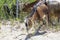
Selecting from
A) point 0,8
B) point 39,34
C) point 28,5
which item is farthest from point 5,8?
point 39,34

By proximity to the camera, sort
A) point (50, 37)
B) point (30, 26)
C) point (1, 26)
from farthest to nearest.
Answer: point (1, 26)
point (30, 26)
point (50, 37)

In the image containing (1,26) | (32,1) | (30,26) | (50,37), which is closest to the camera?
(50,37)

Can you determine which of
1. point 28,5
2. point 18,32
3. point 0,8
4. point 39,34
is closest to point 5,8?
point 0,8

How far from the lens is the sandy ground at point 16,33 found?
15.2 ft

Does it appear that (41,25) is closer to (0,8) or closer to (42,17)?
(42,17)

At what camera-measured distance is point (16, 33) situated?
16.7 ft

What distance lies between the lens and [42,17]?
5.22 meters

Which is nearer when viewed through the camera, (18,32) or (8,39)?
(8,39)

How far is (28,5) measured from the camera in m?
6.22

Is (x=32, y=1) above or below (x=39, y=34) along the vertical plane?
above

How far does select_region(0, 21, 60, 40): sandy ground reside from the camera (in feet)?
15.2

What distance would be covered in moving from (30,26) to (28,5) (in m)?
1.37

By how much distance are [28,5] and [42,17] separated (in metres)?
1.13

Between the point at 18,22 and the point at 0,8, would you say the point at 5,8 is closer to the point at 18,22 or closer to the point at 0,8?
the point at 0,8
